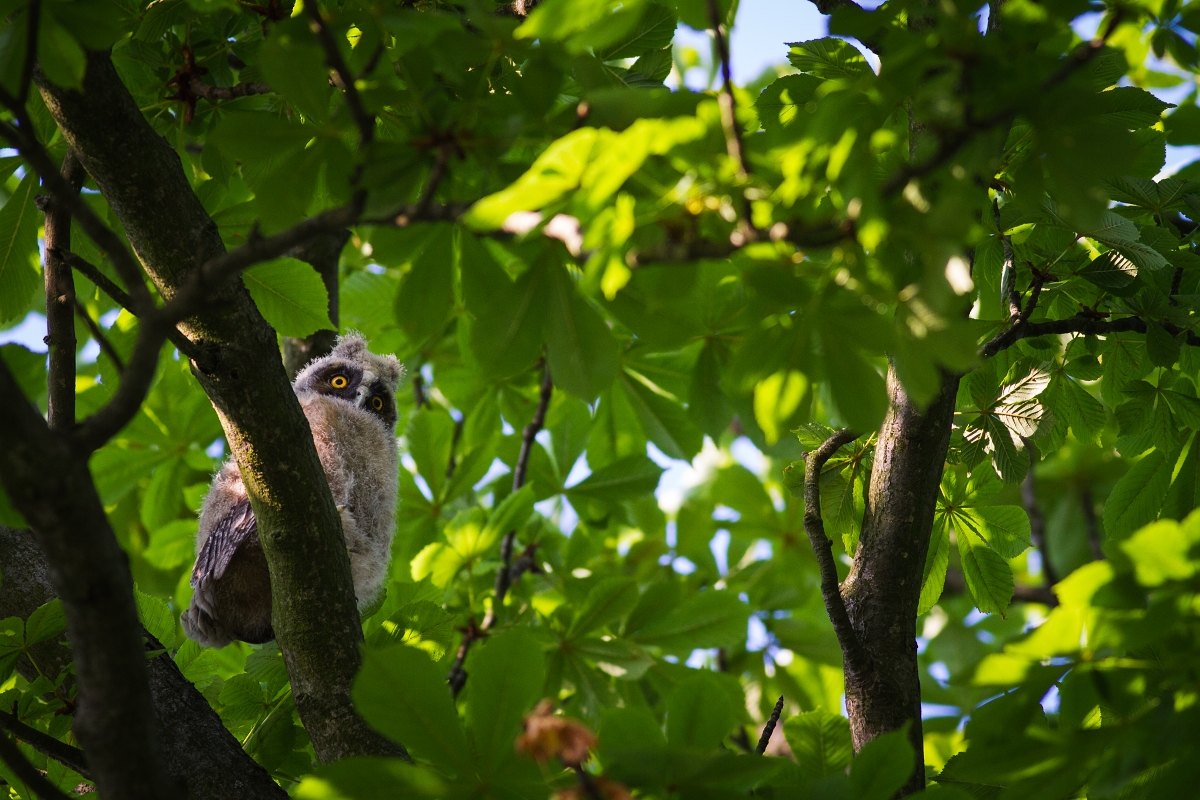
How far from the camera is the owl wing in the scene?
2240mm

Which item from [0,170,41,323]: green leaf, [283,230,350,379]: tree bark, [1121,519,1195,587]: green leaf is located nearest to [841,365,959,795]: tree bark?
[1121,519,1195,587]: green leaf

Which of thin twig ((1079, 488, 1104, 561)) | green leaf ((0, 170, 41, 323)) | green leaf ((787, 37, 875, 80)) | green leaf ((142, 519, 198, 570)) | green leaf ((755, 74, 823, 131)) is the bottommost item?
green leaf ((142, 519, 198, 570))

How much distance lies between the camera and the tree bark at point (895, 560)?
185 centimetres

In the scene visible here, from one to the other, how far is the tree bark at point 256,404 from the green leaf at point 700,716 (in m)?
0.91

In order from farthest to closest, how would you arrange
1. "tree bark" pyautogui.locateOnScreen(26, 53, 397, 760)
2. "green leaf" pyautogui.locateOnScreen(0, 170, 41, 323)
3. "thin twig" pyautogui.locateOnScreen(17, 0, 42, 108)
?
1. "green leaf" pyautogui.locateOnScreen(0, 170, 41, 323)
2. "tree bark" pyautogui.locateOnScreen(26, 53, 397, 760)
3. "thin twig" pyautogui.locateOnScreen(17, 0, 42, 108)

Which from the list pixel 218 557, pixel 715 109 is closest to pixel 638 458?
pixel 218 557

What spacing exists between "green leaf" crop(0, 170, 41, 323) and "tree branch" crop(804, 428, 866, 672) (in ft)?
6.17

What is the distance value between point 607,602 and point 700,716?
142 cm

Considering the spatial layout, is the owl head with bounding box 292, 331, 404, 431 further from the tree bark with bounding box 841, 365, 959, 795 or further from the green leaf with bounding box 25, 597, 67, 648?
the tree bark with bounding box 841, 365, 959, 795

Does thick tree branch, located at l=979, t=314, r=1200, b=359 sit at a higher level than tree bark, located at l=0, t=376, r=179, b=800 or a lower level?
higher

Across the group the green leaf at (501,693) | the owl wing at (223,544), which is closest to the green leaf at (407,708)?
the green leaf at (501,693)

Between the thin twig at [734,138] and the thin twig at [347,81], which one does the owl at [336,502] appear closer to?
the thin twig at [347,81]

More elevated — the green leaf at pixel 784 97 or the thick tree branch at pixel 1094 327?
the green leaf at pixel 784 97

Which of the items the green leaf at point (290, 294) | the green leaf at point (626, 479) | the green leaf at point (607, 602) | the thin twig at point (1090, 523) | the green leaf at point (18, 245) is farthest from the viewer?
the thin twig at point (1090, 523)
